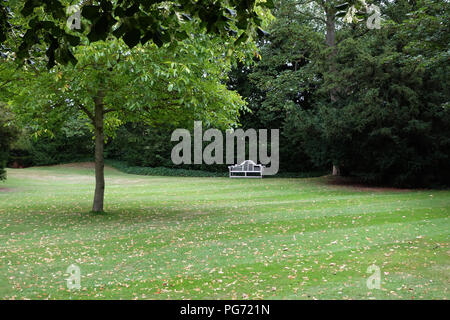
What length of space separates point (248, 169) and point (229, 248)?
2103 cm

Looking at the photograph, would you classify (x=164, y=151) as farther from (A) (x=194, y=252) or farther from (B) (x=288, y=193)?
(A) (x=194, y=252)

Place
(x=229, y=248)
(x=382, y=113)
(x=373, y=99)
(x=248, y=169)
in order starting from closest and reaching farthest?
(x=229, y=248), (x=382, y=113), (x=373, y=99), (x=248, y=169)

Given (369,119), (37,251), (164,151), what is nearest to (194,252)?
(37,251)

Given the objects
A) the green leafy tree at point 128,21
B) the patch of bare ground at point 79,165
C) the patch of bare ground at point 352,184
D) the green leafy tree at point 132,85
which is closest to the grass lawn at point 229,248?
the green leafy tree at point 132,85

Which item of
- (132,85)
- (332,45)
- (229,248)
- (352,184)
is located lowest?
(229,248)

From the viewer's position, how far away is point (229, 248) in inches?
325

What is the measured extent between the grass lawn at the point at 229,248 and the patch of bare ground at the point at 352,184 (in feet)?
11.9

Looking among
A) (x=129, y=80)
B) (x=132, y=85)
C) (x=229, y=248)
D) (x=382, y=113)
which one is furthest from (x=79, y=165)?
(x=229, y=248)

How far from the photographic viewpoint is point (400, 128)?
19.0 meters

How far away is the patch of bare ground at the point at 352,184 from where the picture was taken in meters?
19.9

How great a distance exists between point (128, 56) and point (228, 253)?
553 cm

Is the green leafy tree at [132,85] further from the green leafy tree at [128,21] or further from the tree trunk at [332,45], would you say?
the tree trunk at [332,45]

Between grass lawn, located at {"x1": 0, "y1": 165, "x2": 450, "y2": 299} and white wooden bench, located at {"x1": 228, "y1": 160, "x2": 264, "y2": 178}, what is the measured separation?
12580 millimetres

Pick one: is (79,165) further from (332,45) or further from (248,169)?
(332,45)
